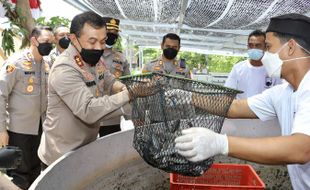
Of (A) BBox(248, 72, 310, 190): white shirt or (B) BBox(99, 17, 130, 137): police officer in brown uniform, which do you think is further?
(B) BBox(99, 17, 130, 137): police officer in brown uniform

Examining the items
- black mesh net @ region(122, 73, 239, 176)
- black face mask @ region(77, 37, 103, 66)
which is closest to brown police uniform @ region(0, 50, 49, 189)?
black face mask @ region(77, 37, 103, 66)

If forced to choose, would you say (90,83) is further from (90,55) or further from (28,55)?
(28,55)

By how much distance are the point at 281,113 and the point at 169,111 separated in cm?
77

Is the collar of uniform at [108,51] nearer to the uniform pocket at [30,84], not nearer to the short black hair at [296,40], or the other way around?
the uniform pocket at [30,84]

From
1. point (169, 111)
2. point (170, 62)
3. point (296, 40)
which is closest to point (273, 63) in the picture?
point (296, 40)

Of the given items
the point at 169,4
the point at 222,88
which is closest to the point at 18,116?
the point at 222,88

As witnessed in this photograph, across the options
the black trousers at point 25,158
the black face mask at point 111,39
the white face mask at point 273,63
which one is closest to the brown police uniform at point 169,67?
A: the black face mask at point 111,39

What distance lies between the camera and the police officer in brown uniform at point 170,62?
162 inches

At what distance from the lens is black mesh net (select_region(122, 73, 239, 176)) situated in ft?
4.36

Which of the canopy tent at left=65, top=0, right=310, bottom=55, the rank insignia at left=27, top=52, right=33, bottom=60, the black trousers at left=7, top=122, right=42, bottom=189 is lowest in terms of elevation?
the black trousers at left=7, top=122, right=42, bottom=189

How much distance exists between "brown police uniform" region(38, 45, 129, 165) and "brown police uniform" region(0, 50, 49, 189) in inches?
41.9

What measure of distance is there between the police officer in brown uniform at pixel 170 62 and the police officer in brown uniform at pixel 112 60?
0.47 m

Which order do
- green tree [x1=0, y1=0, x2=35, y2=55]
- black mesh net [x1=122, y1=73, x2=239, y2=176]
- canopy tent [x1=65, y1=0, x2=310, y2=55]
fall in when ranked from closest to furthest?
black mesh net [x1=122, y1=73, x2=239, y2=176] → green tree [x1=0, y1=0, x2=35, y2=55] → canopy tent [x1=65, y1=0, x2=310, y2=55]

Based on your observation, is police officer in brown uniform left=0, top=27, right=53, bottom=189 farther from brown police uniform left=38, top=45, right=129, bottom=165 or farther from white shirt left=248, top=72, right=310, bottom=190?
white shirt left=248, top=72, right=310, bottom=190
